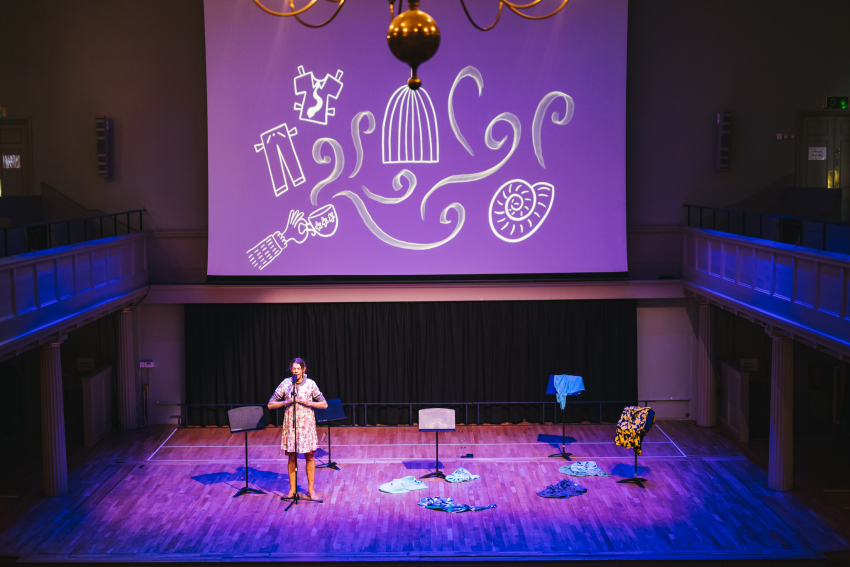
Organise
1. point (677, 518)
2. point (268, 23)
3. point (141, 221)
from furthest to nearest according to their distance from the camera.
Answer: point (141, 221) → point (268, 23) → point (677, 518)

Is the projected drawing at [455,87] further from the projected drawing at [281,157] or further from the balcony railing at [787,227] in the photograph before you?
the balcony railing at [787,227]

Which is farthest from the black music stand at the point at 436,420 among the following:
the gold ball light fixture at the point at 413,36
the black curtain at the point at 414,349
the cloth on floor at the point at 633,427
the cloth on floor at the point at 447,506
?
the gold ball light fixture at the point at 413,36

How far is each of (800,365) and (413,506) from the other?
6.27 m

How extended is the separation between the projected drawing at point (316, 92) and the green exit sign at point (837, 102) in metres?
6.84

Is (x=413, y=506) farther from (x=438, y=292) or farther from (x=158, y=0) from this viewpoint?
(x=158, y=0)

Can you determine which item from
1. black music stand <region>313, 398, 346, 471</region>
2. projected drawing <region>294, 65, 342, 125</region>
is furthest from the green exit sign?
black music stand <region>313, 398, 346, 471</region>

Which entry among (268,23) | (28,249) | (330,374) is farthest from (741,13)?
(28,249)

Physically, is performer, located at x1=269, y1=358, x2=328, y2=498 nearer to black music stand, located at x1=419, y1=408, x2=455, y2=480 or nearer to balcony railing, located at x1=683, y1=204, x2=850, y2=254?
black music stand, located at x1=419, y1=408, x2=455, y2=480

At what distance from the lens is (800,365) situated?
35.8 ft

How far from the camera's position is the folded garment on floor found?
888 centimetres

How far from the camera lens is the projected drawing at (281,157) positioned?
1030 centimetres

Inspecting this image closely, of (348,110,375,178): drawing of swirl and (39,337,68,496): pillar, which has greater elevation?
(348,110,375,178): drawing of swirl

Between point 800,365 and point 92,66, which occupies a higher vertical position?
point 92,66

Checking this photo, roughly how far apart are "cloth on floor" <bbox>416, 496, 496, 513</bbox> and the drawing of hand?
4050 millimetres
